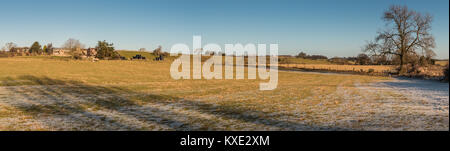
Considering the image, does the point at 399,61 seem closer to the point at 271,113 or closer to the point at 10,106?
the point at 271,113

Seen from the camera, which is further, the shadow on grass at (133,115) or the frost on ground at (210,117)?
the shadow on grass at (133,115)

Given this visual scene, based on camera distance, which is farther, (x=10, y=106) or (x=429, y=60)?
(x=429, y=60)

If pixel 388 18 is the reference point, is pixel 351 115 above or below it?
below

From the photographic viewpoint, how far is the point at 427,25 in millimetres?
32875

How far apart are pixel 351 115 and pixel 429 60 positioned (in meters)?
34.9

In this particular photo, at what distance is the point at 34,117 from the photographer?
8.09 m

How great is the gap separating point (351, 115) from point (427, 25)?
3437 centimetres

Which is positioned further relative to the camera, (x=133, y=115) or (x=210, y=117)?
(x=133, y=115)

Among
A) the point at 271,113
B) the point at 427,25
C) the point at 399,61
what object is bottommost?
the point at 271,113

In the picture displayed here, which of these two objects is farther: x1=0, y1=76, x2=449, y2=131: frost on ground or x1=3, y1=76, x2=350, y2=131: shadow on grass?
x1=3, y1=76, x2=350, y2=131: shadow on grass
